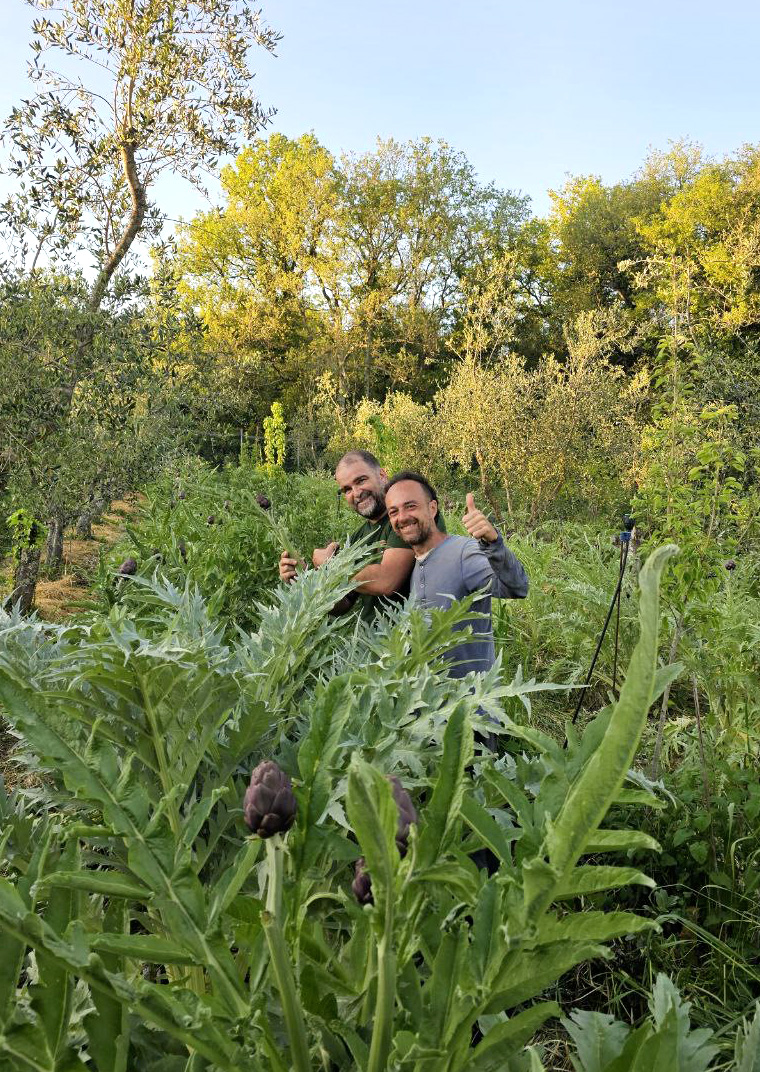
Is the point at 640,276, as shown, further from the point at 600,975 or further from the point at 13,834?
the point at 13,834

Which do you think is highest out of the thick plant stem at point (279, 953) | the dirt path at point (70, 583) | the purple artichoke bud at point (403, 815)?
the purple artichoke bud at point (403, 815)

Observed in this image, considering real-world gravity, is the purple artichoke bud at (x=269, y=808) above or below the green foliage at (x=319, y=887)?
above

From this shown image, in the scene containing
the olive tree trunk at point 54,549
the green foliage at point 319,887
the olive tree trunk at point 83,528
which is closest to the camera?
the green foliage at point 319,887

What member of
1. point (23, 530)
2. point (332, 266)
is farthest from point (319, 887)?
point (332, 266)

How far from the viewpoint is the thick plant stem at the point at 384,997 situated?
0.59 metres

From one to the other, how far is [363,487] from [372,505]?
10cm

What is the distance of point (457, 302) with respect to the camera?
2477 cm

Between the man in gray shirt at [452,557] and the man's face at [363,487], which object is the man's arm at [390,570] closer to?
the man in gray shirt at [452,557]

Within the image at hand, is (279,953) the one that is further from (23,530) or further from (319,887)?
(23,530)

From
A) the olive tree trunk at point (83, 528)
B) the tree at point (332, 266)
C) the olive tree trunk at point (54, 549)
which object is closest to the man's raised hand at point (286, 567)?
the olive tree trunk at point (54, 549)

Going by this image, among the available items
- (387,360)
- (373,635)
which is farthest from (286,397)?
(373,635)

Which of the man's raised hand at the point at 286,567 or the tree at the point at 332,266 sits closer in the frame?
the man's raised hand at the point at 286,567

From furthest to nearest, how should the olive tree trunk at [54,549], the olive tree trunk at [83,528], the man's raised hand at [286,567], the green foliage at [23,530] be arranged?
the olive tree trunk at [83,528], the olive tree trunk at [54,549], the green foliage at [23,530], the man's raised hand at [286,567]

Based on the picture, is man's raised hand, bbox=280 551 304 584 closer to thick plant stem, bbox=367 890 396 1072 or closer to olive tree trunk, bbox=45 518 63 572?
thick plant stem, bbox=367 890 396 1072
